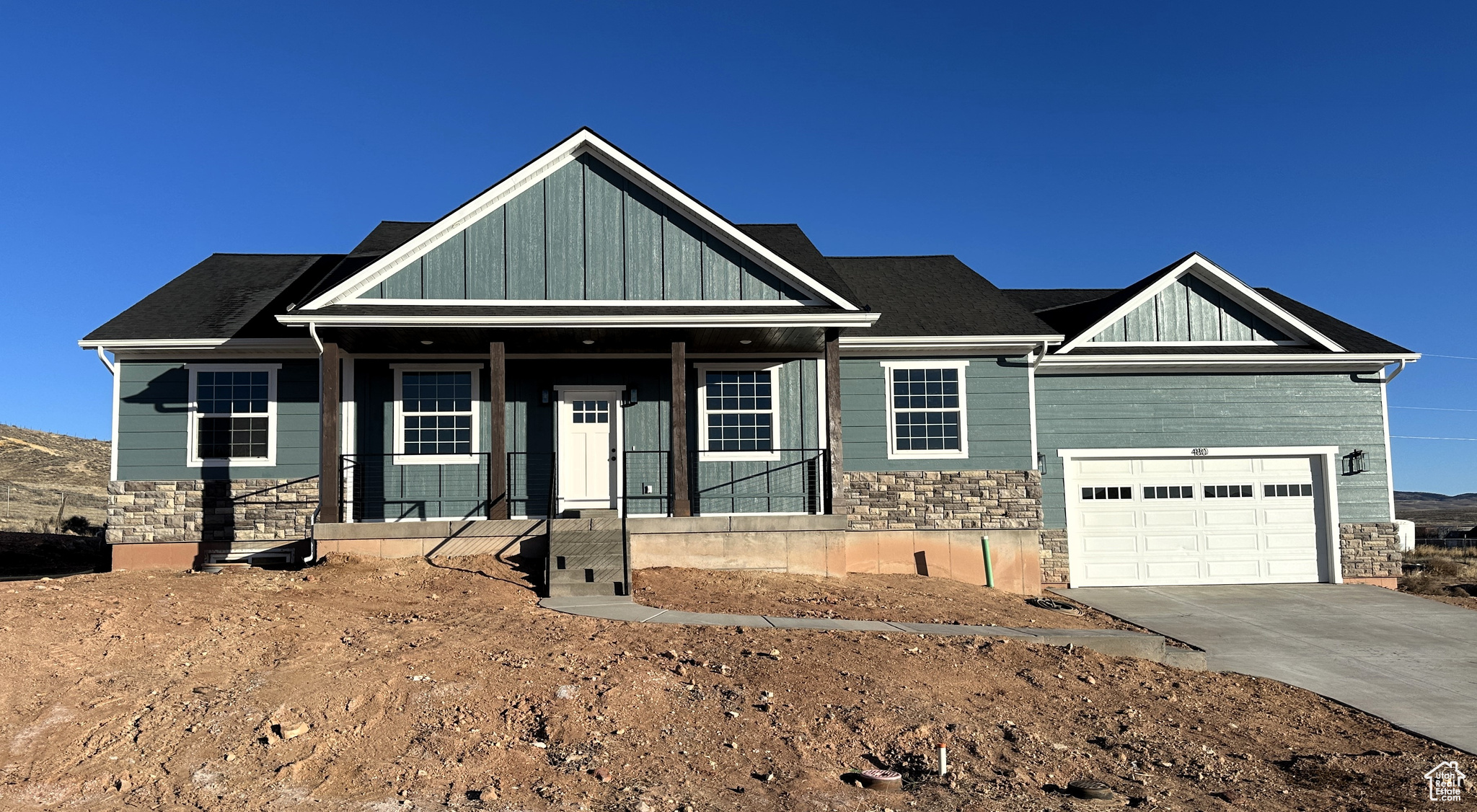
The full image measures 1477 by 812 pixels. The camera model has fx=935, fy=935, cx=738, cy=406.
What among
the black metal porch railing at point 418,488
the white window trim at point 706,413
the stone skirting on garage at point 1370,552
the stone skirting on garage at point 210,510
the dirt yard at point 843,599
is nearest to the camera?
the dirt yard at point 843,599

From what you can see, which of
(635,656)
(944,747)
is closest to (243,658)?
(635,656)

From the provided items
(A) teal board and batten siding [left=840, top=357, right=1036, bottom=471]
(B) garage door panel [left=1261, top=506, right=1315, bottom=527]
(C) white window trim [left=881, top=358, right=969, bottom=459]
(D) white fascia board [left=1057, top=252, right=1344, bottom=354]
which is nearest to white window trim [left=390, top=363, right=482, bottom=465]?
(A) teal board and batten siding [left=840, top=357, right=1036, bottom=471]

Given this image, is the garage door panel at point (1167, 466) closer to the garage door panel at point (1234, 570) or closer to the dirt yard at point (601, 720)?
the garage door panel at point (1234, 570)

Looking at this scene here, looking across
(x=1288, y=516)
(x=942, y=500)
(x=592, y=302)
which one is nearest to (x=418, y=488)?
(x=592, y=302)

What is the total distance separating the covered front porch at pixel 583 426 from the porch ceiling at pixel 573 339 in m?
0.06

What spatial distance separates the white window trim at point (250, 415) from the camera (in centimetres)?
1409

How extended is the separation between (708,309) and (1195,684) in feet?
24.7

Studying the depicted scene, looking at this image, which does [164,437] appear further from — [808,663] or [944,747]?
[944,747]

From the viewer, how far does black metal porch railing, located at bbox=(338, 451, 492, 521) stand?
14031mm

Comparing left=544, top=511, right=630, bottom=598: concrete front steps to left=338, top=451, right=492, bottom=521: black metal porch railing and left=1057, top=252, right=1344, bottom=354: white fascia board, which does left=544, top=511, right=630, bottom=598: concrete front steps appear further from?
left=1057, top=252, right=1344, bottom=354: white fascia board

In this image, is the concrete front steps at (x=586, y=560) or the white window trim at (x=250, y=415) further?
the white window trim at (x=250, y=415)

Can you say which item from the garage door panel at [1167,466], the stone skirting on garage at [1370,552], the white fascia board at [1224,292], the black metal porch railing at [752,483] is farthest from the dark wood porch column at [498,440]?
the stone skirting on garage at [1370,552]

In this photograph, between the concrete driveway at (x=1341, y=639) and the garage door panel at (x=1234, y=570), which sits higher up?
the garage door panel at (x=1234, y=570)

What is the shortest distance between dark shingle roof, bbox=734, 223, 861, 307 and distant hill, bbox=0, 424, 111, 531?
786 inches
